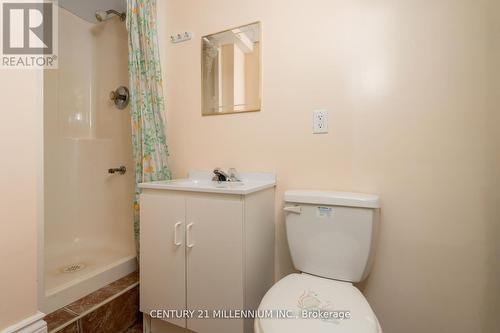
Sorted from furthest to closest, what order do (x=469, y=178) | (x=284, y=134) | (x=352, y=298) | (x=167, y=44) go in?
(x=167, y=44) → (x=284, y=134) → (x=469, y=178) → (x=352, y=298)

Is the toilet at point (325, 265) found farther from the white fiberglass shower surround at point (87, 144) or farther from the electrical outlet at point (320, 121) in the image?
the white fiberglass shower surround at point (87, 144)

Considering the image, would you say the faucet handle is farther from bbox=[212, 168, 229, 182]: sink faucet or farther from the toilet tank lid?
the toilet tank lid

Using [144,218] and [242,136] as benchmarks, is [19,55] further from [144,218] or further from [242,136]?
[242,136]

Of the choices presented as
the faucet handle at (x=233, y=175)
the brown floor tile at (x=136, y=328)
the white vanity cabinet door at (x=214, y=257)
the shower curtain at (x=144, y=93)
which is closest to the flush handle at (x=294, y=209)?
the white vanity cabinet door at (x=214, y=257)

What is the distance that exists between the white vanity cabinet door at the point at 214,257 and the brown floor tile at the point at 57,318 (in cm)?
53

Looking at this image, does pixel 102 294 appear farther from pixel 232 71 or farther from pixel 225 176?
pixel 232 71

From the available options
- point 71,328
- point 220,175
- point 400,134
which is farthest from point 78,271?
point 400,134

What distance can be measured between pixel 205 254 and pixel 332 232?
23.0 inches

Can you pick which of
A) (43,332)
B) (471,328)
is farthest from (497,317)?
(43,332)

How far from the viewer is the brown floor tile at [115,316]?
1086 millimetres

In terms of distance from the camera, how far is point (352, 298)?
854 millimetres

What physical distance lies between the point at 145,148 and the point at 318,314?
3.94 ft

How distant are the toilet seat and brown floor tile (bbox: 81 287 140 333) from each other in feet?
2.83

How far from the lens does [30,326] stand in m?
0.88
